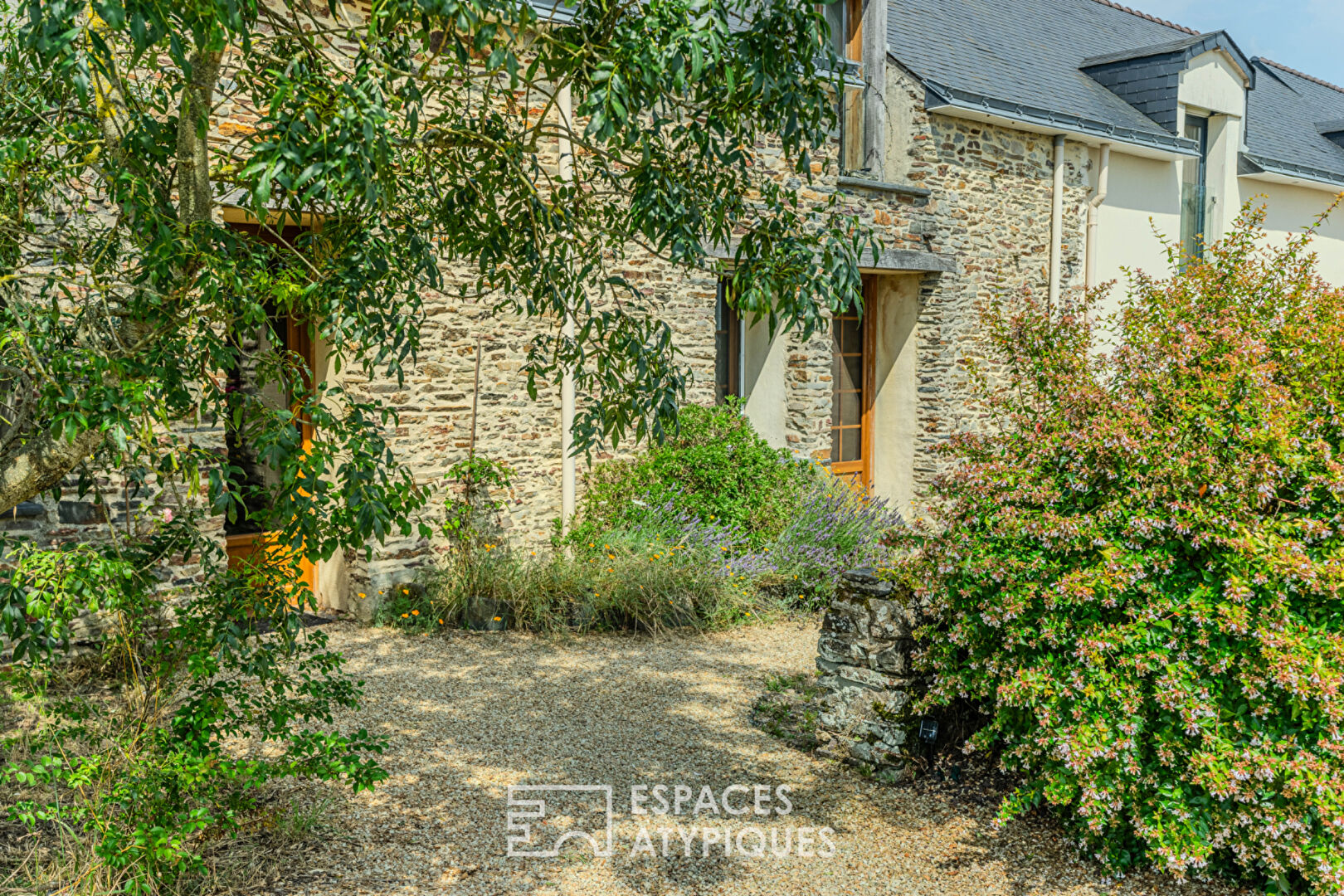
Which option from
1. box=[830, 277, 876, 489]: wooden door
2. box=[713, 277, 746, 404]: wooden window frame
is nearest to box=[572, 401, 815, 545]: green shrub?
box=[713, 277, 746, 404]: wooden window frame

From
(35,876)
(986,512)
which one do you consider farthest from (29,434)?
(986,512)

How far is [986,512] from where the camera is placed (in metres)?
3.87

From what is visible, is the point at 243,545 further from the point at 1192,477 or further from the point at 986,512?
the point at 1192,477

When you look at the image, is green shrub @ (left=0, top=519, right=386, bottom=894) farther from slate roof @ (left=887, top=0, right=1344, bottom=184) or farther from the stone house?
slate roof @ (left=887, top=0, right=1344, bottom=184)

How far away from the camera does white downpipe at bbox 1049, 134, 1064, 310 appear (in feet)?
37.3

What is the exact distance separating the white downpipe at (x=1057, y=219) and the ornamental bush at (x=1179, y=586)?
7746 millimetres

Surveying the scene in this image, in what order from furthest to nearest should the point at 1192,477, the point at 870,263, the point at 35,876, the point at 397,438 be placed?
the point at 870,263 < the point at 397,438 < the point at 1192,477 < the point at 35,876

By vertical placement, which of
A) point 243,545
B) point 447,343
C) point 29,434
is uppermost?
point 447,343

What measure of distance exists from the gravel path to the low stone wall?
148 mm

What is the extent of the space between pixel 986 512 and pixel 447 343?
171 inches

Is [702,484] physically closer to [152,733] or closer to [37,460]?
[152,733]

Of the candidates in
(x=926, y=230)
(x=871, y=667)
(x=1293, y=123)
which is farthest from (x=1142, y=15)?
(x=871, y=667)

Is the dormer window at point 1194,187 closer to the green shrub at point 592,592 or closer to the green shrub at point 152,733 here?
the green shrub at point 592,592
